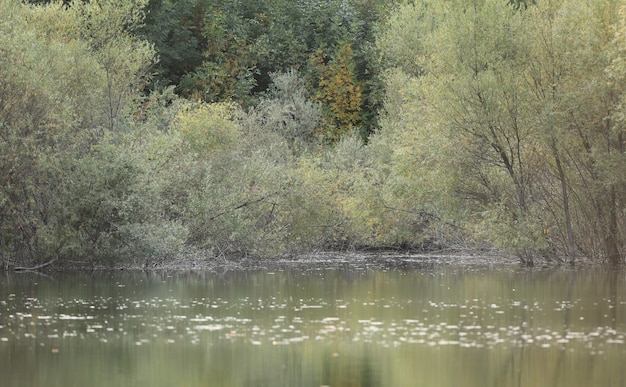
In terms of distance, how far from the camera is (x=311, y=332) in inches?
767

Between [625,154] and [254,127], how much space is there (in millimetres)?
16867

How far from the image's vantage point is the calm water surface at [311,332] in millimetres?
14781

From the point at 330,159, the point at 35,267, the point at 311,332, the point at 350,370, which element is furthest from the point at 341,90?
the point at 350,370

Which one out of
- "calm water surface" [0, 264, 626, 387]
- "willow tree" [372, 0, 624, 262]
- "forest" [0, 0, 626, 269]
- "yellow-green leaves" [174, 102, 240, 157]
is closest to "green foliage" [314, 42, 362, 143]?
"forest" [0, 0, 626, 269]

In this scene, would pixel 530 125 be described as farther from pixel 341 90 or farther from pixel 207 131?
pixel 341 90

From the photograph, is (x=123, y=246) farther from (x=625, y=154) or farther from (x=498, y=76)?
(x=625, y=154)

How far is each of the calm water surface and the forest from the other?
144 inches

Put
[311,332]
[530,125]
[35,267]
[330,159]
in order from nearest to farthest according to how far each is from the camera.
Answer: [311,332] → [35,267] → [530,125] → [330,159]

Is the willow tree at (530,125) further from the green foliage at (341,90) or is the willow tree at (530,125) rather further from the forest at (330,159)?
the green foliage at (341,90)

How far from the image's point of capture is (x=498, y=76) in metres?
38.5

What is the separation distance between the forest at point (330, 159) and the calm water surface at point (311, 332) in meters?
3.65

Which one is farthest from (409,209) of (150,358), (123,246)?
(150,358)

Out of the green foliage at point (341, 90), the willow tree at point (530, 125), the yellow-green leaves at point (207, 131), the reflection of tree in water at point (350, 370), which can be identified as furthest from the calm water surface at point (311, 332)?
the green foliage at point (341, 90)

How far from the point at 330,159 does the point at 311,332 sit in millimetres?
30580
